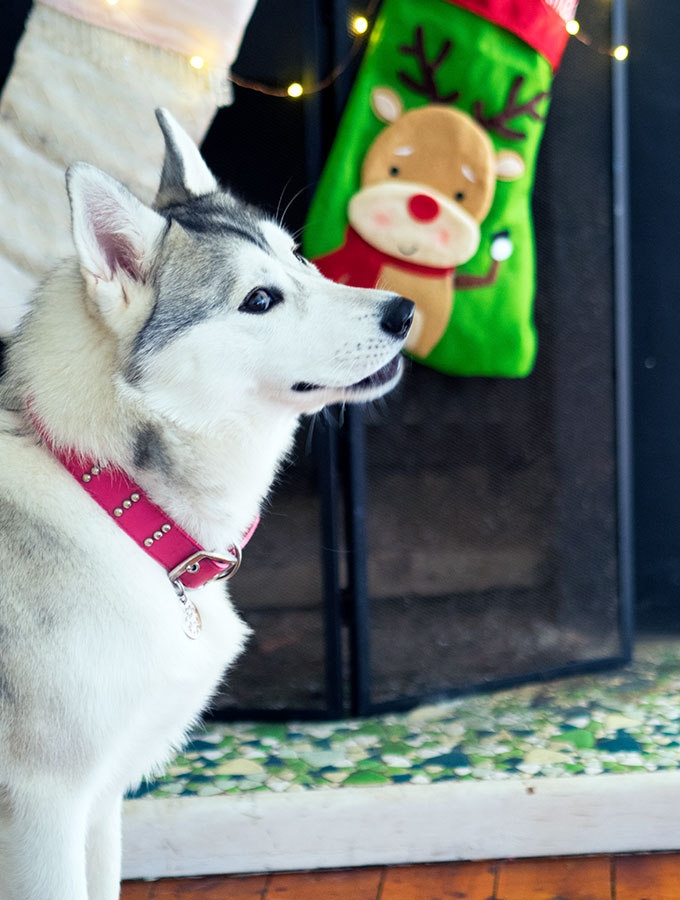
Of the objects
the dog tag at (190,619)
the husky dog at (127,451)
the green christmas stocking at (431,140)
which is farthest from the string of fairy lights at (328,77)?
the dog tag at (190,619)

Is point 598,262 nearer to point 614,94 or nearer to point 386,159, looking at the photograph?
point 614,94

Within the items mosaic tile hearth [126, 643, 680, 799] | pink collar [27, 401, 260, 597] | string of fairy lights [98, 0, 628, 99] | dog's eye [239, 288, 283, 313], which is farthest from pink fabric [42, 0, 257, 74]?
mosaic tile hearth [126, 643, 680, 799]

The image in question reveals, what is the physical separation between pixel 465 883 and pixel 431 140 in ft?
4.29

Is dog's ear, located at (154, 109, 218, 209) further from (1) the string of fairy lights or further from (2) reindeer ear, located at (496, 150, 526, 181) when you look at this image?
(2) reindeer ear, located at (496, 150, 526, 181)

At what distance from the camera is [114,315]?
40.6 inches

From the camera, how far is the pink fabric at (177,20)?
64.9 inches

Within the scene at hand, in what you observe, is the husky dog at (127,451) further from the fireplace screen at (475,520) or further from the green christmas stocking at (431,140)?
the fireplace screen at (475,520)

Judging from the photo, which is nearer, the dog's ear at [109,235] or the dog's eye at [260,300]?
the dog's ear at [109,235]

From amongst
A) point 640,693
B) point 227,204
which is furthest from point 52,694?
point 640,693

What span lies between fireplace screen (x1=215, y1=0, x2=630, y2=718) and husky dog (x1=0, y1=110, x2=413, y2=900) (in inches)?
30.2

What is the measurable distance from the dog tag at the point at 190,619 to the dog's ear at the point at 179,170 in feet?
1.72

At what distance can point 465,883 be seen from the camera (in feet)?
4.92

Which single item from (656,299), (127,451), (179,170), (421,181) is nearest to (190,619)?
(127,451)

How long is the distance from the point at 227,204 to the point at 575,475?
1146 mm
